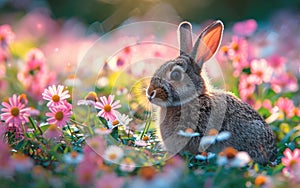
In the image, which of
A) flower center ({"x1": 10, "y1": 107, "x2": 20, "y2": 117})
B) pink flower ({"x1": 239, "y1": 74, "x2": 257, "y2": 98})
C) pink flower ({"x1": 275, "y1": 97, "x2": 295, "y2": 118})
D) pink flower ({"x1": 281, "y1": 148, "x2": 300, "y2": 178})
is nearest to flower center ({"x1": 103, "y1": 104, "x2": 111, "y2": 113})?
flower center ({"x1": 10, "y1": 107, "x2": 20, "y2": 117})

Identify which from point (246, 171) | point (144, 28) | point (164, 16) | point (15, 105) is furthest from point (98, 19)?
point (246, 171)

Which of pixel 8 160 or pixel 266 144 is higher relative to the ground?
pixel 8 160

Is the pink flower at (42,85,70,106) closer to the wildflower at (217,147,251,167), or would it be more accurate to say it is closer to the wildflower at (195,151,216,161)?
the wildflower at (195,151,216,161)

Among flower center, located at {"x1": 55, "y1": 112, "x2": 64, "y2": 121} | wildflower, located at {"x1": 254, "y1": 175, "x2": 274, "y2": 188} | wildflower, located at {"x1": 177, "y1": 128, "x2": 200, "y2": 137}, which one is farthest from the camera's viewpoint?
flower center, located at {"x1": 55, "y1": 112, "x2": 64, "y2": 121}

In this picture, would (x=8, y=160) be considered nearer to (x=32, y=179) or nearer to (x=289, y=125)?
(x=32, y=179)

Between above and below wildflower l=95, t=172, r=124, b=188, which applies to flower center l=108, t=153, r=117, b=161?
below

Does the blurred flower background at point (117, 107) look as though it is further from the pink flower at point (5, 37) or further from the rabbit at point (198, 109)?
the rabbit at point (198, 109)

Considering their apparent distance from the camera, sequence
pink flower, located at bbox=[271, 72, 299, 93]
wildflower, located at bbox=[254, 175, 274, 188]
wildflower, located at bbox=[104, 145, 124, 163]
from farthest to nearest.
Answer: pink flower, located at bbox=[271, 72, 299, 93] → wildflower, located at bbox=[104, 145, 124, 163] → wildflower, located at bbox=[254, 175, 274, 188]
